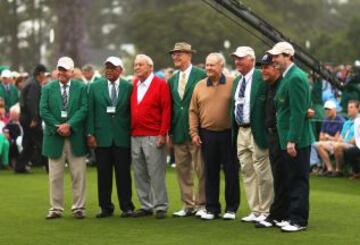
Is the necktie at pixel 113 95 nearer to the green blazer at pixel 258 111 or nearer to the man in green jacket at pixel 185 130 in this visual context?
the man in green jacket at pixel 185 130

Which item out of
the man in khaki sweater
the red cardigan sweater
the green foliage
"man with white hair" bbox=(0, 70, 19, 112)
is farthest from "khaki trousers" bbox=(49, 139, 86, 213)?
the green foliage

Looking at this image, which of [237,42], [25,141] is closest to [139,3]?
[237,42]

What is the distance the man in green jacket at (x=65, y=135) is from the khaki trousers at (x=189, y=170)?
3.98 ft

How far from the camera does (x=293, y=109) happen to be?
33.9ft

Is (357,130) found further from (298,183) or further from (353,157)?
(298,183)

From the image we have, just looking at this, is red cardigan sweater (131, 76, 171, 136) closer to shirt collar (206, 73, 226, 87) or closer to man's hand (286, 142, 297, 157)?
shirt collar (206, 73, 226, 87)

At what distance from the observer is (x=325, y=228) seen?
1091cm

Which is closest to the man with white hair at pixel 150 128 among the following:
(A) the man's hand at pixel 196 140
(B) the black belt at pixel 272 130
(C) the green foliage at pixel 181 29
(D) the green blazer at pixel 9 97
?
(A) the man's hand at pixel 196 140

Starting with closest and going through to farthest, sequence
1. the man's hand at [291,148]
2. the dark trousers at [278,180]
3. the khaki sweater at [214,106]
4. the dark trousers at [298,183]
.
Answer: the man's hand at [291,148]
the dark trousers at [298,183]
the dark trousers at [278,180]
the khaki sweater at [214,106]

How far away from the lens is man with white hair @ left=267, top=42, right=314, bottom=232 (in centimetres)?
1035

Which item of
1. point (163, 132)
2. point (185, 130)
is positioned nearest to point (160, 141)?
point (163, 132)

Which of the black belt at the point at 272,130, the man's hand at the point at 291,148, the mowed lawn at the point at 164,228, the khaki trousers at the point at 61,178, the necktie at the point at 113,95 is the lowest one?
the mowed lawn at the point at 164,228

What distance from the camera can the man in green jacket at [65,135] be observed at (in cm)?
1199

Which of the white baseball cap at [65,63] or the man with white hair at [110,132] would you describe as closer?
the white baseball cap at [65,63]
